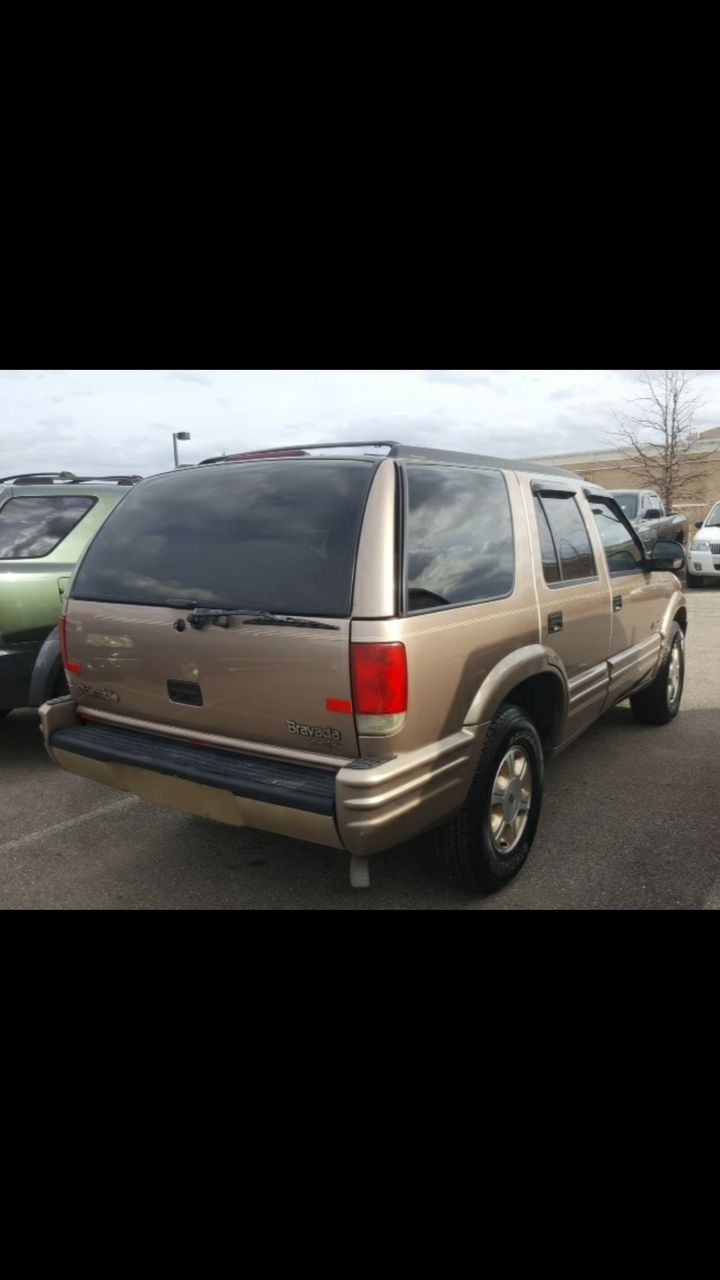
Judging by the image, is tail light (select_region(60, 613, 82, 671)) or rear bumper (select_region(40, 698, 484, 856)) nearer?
rear bumper (select_region(40, 698, 484, 856))

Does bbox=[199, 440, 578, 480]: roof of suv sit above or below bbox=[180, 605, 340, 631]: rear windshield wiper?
above

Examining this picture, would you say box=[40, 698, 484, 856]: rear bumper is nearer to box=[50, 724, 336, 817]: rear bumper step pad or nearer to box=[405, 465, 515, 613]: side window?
box=[50, 724, 336, 817]: rear bumper step pad

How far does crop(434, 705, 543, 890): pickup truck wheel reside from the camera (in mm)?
3191

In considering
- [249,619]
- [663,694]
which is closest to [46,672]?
[249,619]

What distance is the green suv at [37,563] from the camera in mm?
5121

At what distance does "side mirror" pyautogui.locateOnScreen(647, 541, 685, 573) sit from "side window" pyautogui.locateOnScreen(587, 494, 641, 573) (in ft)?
0.37

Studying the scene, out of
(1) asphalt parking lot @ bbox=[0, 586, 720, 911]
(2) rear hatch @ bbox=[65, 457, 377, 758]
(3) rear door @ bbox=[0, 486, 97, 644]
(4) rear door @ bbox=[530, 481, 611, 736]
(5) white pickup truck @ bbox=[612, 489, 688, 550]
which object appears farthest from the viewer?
(5) white pickup truck @ bbox=[612, 489, 688, 550]

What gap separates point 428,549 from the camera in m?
3.03

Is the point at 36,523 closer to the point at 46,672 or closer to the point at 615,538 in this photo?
the point at 46,672

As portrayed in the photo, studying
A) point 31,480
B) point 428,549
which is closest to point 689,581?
point 31,480

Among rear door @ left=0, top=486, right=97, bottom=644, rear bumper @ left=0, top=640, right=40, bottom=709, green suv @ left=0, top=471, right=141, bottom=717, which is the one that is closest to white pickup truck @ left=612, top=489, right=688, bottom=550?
green suv @ left=0, top=471, right=141, bottom=717

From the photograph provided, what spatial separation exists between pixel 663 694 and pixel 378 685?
12.4ft

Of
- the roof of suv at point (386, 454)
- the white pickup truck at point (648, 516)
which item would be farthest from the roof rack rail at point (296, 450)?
the white pickup truck at point (648, 516)

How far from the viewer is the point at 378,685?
2.69m
